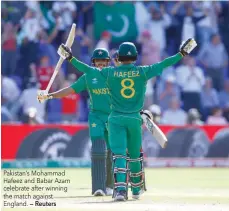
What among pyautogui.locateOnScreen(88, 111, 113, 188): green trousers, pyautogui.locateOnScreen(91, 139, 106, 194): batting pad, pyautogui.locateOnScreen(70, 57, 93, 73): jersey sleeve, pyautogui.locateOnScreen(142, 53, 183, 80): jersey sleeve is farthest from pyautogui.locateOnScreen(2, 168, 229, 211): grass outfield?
pyautogui.locateOnScreen(70, 57, 93, 73): jersey sleeve

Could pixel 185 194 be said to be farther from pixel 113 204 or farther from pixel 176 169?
pixel 176 169

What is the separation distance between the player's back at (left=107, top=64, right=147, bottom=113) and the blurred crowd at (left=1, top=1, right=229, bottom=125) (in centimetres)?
1108

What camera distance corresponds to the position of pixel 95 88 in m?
14.1

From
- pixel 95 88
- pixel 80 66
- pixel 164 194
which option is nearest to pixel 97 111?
pixel 95 88

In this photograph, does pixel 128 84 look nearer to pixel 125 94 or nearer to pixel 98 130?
pixel 125 94

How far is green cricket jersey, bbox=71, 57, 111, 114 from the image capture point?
1397 centimetres

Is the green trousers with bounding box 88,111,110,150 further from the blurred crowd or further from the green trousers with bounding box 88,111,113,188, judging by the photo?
the blurred crowd

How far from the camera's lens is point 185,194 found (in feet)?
46.3

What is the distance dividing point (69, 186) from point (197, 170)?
23.4ft

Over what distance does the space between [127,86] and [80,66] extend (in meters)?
1.23

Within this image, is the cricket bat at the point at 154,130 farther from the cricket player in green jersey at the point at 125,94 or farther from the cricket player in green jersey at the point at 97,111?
the cricket player in green jersey at the point at 97,111

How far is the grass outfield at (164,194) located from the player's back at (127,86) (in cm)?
134

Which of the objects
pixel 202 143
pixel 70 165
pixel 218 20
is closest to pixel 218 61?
pixel 218 20

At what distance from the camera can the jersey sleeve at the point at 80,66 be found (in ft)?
43.8
